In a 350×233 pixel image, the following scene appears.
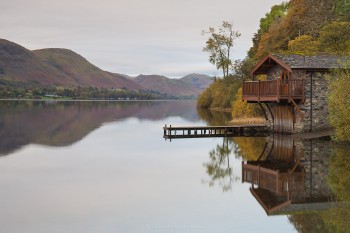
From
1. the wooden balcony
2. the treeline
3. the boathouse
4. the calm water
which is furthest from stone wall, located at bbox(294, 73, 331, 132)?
the calm water

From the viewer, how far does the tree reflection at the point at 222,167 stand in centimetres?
2120

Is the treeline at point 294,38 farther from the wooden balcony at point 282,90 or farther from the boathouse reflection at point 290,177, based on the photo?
the boathouse reflection at point 290,177

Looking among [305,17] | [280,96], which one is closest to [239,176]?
[280,96]

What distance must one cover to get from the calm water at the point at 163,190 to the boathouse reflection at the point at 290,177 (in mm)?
42

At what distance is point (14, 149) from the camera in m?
33.7

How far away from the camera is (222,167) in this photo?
989 inches

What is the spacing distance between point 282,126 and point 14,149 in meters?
20.6

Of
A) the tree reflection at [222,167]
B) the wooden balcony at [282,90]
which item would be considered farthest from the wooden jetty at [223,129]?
the tree reflection at [222,167]

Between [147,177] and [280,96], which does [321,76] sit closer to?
[280,96]

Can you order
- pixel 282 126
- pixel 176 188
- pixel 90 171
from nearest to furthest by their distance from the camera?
pixel 176 188 < pixel 90 171 < pixel 282 126

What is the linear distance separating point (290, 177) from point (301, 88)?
15877 millimetres

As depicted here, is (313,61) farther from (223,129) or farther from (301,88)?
(223,129)

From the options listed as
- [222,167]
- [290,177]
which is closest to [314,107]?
[222,167]

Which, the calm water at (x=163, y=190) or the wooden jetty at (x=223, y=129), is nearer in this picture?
the calm water at (x=163, y=190)
